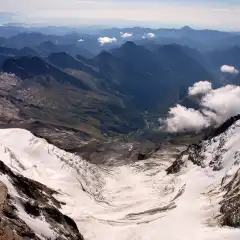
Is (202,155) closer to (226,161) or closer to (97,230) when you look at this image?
(226,161)

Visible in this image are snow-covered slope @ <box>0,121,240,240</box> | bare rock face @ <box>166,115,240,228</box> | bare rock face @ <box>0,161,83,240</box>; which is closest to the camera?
bare rock face @ <box>0,161,83,240</box>

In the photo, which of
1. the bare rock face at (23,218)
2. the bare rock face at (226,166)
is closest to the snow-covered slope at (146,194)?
the bare rock face at (226,166)

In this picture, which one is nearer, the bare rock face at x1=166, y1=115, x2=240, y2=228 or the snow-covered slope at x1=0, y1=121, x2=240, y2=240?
the bare rock face at x1=166, y1=115, x2=240, y2=228

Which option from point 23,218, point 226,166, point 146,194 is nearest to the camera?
point 23,218

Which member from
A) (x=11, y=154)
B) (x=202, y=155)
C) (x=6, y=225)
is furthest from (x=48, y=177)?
(x=6, y=225)

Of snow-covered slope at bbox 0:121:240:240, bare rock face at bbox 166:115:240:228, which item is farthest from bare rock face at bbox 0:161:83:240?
bare rock face at bbox 166:115:240:228

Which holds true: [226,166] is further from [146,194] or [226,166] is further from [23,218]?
[23,218]

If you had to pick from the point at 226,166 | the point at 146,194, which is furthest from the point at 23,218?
the point at 226,166

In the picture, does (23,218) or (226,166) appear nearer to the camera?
(23,218)

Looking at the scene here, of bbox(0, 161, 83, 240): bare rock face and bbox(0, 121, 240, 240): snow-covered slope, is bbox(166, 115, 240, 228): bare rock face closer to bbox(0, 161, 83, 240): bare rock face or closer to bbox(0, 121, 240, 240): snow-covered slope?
bbox(0, 121, 240, 240): snow-covered slope
